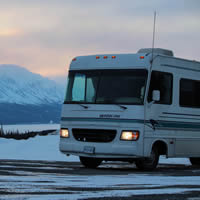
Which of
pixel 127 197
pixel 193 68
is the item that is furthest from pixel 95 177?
pixel 193 68

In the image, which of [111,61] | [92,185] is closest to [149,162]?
[111,61]

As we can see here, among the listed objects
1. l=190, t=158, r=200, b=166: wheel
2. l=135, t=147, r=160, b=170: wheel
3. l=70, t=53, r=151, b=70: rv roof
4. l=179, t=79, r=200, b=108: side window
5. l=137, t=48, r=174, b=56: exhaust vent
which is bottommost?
l=190, t=158, r=200, b=166: wheel

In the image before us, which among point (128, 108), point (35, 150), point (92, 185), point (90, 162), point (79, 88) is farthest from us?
point (35, 150)

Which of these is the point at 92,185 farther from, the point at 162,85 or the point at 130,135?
the point at 162,85

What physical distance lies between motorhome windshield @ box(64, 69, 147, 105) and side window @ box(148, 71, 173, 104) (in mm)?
261

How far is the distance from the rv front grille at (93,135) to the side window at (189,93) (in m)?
2.31

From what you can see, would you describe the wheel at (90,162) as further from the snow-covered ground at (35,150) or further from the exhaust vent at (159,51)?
the snow-covered ground at (35,150)

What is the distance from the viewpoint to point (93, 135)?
1574 cm

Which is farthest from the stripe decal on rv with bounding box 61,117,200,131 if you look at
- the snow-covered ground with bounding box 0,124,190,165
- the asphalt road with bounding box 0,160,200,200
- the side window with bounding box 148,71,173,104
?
the snow-covered ground with bounding box 0,124,190,165

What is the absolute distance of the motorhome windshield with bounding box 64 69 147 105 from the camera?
15477 mm

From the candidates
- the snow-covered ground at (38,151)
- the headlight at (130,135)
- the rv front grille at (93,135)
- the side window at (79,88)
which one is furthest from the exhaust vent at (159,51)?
the snow-covered ground at (38,151)

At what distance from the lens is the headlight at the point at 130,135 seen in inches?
604

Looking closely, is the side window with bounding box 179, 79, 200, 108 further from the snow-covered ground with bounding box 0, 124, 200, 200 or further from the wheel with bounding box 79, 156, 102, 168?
the snow-covered ground with bounding box 0, 124, 200, 200

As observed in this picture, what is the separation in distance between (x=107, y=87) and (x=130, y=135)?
134 centimetres
